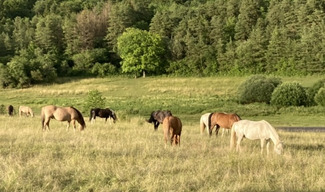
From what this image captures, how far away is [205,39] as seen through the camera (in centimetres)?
9012

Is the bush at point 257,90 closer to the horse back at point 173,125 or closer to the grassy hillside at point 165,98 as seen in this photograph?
the grassy hillside at point 165,98

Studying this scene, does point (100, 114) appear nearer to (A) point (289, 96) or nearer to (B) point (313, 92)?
(A) point (289, 96)

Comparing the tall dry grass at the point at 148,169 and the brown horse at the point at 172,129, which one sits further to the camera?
the brown horse at the point at 172,129

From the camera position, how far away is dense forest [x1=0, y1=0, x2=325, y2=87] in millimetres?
71688

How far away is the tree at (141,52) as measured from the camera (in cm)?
7931

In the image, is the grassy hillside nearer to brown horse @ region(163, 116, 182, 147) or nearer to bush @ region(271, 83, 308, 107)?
bush @ region(271, 83, 308, 107)

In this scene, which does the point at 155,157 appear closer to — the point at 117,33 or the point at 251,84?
the point at 251,84

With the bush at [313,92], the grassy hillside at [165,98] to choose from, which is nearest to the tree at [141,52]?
the grassy hillside at [165,98]

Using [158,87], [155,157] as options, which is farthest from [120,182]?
[158,87]

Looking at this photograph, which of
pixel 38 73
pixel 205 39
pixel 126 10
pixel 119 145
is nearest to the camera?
pixel 119 145

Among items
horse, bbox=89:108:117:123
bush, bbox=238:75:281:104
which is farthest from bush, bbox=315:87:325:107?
horse, bbox=89:108:117:123

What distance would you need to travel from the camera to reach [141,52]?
3255 inches

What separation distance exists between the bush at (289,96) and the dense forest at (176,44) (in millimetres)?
22264

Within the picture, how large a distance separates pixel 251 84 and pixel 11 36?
76.1 meters
